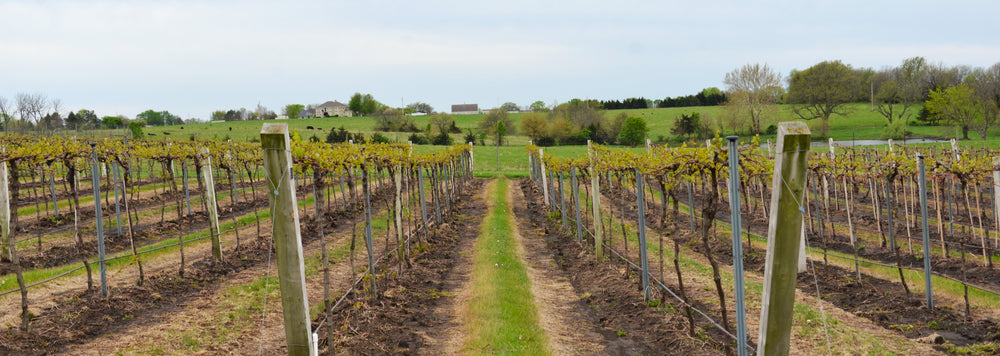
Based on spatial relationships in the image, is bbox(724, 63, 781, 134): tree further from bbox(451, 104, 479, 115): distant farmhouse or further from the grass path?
bbox(451, 104, 479, 115): distant farmhouse

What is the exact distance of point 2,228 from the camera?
543 inches

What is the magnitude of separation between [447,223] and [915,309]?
591 inches

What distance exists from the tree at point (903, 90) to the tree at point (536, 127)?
42.9m

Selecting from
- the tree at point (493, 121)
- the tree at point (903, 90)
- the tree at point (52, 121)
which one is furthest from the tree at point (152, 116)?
the tree at point (903, 90)

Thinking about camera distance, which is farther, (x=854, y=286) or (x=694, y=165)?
(x=854, y=286)

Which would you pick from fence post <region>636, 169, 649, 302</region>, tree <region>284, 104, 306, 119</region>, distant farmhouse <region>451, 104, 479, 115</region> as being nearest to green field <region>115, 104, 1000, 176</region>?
fence post <region>636, 169, 649, 302</region>

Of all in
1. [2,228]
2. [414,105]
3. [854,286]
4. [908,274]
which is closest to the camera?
[854,286]

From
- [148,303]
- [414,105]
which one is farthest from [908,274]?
[414,105]

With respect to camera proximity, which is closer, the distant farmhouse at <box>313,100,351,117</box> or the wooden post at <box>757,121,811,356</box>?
the wooden post at <box>757,121,811,356</box>

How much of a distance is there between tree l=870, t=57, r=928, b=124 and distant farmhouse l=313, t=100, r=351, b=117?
117354mm

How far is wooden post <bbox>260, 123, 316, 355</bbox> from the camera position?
5.23 m

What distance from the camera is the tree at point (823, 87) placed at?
69.9m

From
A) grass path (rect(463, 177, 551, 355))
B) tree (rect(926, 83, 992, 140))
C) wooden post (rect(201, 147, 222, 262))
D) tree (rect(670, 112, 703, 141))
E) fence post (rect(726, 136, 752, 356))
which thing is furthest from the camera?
tree (rect(670, 112, 703, 141))

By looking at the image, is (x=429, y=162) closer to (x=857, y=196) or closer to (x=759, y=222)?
(x=759, y=222)
